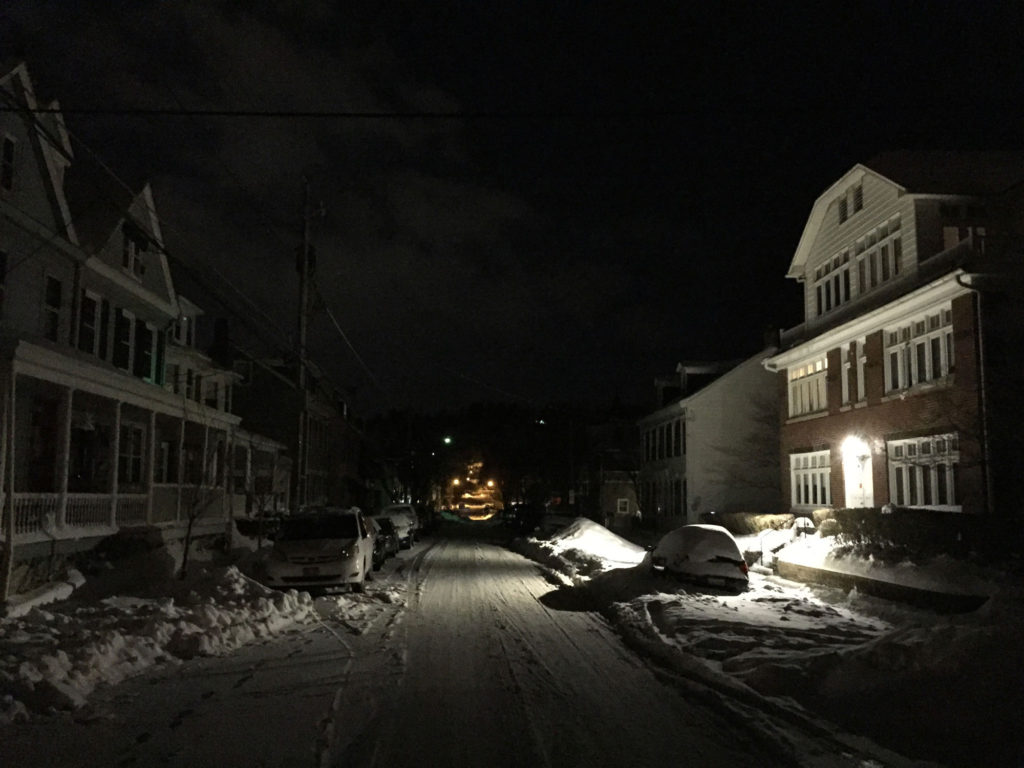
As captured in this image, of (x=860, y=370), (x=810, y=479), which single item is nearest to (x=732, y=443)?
(x=810, y=479)

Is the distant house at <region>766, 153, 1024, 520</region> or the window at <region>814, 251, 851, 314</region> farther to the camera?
the window at <region>814, 251, 851, 314</region>

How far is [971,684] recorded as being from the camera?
8.22 meters

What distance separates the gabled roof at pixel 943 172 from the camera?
25.2 metres

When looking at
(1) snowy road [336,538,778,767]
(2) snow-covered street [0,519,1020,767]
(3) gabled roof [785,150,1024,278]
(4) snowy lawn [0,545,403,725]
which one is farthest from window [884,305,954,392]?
(4) snowy lawn [0,545,403,725]

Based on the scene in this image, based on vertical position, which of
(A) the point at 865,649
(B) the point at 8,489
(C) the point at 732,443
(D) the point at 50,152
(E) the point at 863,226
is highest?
(E) the point at 863,226

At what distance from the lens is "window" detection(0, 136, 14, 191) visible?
20081mm

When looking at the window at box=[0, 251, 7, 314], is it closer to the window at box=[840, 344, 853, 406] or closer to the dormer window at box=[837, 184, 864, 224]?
the window at box=[840, 344, 853, 406]

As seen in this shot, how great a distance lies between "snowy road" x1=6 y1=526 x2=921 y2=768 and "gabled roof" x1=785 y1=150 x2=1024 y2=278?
18094mm

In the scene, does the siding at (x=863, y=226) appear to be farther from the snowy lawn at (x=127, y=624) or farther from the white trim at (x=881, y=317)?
the snowy lawn at (x=127, y=624)

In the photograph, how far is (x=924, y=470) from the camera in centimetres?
2370

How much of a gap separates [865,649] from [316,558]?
39.5 feet

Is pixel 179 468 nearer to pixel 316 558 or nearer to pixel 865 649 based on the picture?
pixel 316 558

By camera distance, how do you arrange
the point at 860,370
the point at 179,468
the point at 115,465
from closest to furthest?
the point at 115,465 < the point at 179,468 < the point at 860,370

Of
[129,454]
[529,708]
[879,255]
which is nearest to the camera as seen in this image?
[529,708]
